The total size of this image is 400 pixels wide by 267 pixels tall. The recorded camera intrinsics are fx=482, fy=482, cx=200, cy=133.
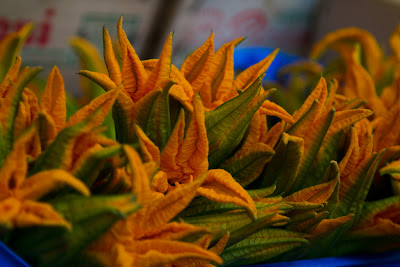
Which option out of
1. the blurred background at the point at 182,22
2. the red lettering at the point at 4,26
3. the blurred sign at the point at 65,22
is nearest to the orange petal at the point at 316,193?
the blurred background at the point at 182,22

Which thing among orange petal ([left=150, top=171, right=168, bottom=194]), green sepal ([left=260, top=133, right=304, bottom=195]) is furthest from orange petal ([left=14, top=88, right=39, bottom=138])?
green sepal ([left=260, top=133, right=304, bottom=195])

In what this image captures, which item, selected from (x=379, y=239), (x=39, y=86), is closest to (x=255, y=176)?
(x=379, y=239)

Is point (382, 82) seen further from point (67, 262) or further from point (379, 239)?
point (67, 262)

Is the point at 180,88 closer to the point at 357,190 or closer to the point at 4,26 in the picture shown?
the point at 357,190

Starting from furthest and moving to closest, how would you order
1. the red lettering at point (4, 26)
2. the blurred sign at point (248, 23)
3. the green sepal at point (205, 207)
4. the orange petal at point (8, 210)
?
the blurred sign at point (248, 23), the red lettering at point (4, 26), the green sepal at point (205, 207), the orange petal at point (8, 210)

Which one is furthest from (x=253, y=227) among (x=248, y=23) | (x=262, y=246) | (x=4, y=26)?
(x=248, y=23)

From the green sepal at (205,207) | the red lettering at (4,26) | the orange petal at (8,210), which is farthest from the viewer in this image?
the red lettering at (4,26)

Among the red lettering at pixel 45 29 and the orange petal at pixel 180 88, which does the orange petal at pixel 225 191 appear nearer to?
the orange petal at pixel 180 88

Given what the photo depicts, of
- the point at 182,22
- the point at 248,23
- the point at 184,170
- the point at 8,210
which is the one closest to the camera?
the point at 8,210
